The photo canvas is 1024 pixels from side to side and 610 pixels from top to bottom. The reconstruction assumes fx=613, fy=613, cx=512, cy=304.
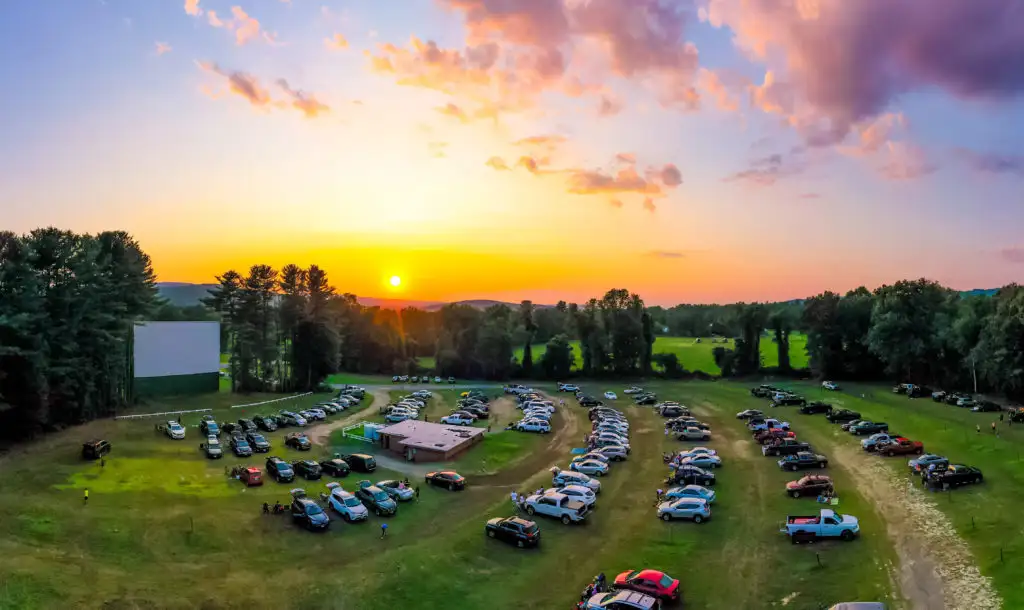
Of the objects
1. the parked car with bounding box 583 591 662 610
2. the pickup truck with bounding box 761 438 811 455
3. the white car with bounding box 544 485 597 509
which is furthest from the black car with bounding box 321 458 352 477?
the pickup truck with bounding box 761 438 811 455

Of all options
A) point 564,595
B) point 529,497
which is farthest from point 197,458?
point 564,595

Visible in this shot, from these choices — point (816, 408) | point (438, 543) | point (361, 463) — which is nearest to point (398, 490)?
point (361, 463)

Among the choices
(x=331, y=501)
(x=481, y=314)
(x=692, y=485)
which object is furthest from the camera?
(x=481, y=314)

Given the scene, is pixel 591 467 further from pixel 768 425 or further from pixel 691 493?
pixel 768 425

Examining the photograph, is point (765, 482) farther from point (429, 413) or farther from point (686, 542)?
point (429, 413)

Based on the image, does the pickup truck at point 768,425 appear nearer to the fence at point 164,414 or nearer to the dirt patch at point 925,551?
the dirt patch at point 925,551
